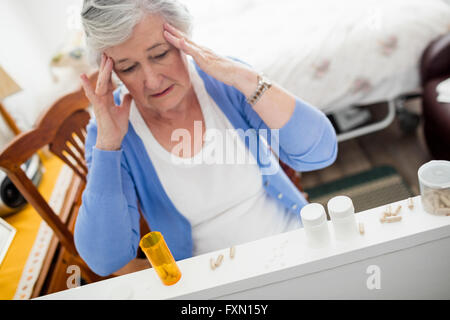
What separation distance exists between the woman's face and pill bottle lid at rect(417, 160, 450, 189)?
1.89 feet

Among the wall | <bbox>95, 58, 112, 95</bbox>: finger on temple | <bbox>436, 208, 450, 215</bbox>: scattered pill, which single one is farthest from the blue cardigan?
the wall

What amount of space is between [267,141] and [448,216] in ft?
1.57

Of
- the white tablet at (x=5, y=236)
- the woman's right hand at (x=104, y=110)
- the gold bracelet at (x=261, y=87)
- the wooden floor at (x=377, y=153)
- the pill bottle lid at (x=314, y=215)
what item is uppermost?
the woman's right hand at (x=104, y=110)

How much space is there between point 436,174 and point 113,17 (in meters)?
0.70

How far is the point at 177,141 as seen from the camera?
41.2 inches

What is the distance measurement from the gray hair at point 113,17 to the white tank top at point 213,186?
0.64 ft

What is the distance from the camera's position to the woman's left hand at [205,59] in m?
0.90

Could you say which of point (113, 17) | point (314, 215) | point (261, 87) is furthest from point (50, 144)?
point (314, 215)

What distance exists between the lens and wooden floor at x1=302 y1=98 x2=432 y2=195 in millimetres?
1815

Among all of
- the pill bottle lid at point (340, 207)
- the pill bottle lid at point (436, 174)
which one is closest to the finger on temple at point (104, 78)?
the pill bottle lid at point (340, 207)

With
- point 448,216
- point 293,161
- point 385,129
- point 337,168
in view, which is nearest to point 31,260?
point 293,161

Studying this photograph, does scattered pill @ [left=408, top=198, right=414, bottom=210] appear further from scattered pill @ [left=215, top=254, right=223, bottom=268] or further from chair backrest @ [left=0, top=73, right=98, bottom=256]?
chair backrest @ [left=0, top=73, right=98, bottom=256]

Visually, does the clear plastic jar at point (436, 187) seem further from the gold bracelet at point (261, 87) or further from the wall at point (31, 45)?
the wall at point (31, 45)

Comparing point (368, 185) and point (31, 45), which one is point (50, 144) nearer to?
point (368, 185)
